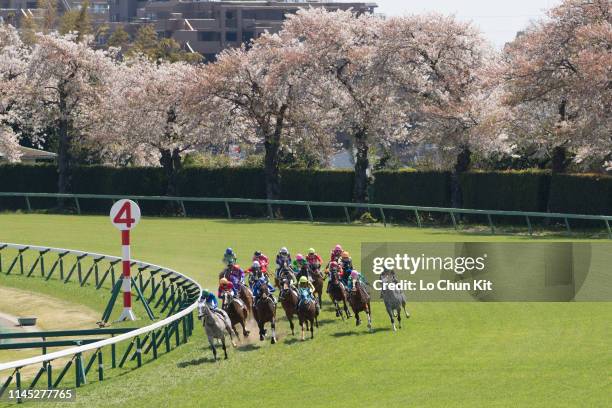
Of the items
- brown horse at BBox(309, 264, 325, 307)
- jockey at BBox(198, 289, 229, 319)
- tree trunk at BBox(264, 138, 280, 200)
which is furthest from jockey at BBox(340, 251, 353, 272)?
tree trunk at BBox(264, 138, 280, 200)

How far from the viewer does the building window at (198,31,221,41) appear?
13362 cm

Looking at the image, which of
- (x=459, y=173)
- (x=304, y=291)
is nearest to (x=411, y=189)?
(x=459, y=173)

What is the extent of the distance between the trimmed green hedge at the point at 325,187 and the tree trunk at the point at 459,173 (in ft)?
1.05

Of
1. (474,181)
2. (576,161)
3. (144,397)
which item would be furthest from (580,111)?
(144,397)

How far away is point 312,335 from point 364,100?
29.9 metres

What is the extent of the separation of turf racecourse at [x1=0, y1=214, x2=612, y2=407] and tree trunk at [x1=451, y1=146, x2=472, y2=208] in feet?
75.4

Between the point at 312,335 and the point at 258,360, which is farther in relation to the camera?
the point at 312,335

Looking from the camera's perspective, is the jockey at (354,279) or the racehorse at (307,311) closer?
the racehorse at (307,311)

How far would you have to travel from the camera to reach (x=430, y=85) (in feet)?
153

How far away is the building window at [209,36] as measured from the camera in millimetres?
133625

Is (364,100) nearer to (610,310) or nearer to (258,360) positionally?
(610,310)

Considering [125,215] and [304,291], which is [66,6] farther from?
[304,291]

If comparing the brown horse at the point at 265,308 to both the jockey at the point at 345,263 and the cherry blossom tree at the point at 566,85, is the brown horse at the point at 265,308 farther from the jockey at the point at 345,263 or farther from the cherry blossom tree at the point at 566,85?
the cherry blossom tree at the point at 566,85

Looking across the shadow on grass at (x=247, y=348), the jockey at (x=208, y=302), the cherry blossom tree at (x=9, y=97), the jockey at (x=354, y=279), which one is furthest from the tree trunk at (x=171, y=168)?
the jockey at (x=208, y=302)
